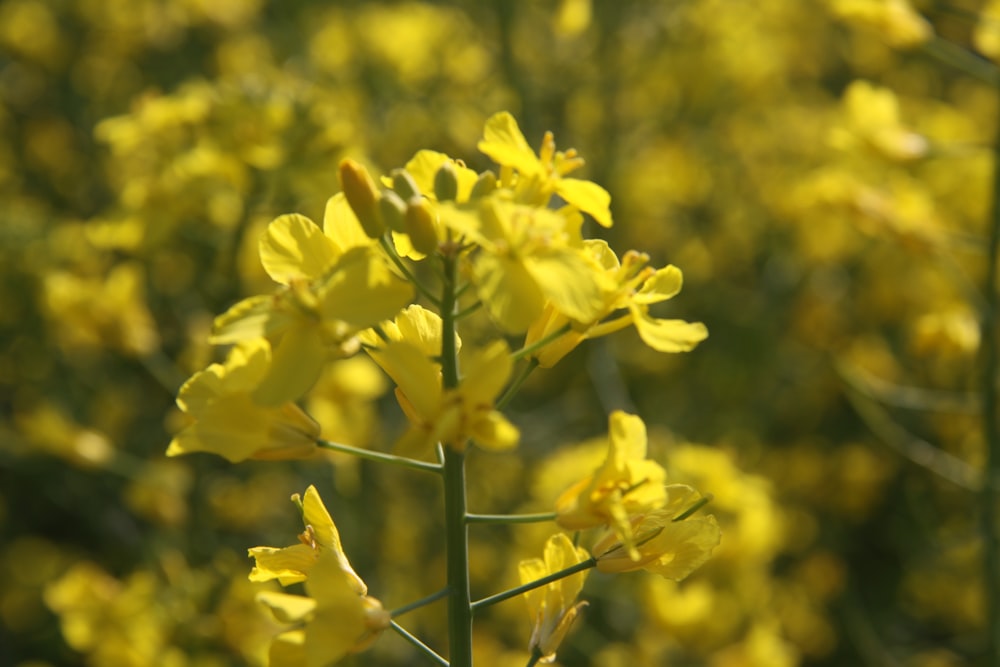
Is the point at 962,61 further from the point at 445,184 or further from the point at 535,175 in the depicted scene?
the point at 445,184

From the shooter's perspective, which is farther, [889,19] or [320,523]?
[889,19]

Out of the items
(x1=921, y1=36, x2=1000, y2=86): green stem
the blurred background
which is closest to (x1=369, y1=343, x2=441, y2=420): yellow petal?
the blurred background

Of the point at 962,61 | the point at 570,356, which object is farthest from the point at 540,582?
the point at 570,356

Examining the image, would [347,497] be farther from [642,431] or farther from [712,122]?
[712,122]

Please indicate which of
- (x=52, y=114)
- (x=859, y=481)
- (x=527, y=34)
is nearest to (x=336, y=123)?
(x=527, y=34)

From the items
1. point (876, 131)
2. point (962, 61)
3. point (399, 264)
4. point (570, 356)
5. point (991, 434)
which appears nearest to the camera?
point (399, 264)

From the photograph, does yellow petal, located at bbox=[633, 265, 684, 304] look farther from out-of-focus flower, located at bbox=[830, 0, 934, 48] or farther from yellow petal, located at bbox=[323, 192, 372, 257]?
out-of-focus flower, located at bbox=[830, 0, 934, 48]

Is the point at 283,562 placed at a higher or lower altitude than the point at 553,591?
higher
